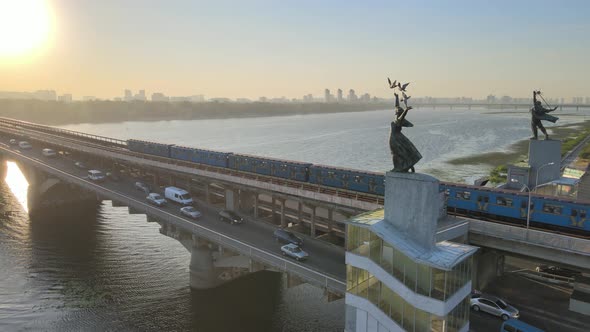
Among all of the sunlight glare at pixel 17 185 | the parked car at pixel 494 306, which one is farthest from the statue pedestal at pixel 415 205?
the sunlight glare at pixel 17 185

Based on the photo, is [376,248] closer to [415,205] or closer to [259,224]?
[415,205]

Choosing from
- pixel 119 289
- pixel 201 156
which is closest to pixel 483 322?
pixel 119 289

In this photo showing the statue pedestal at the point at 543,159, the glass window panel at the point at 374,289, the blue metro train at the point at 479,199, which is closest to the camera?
the glass window panel at the point at 374,289

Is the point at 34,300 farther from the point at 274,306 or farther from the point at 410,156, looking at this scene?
the point at 410,156

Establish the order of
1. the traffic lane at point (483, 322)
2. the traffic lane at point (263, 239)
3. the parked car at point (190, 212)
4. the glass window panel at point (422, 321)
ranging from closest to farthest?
the glass window panel at point (422, 321), the traffic lane at point (483, 322), the traffic lane at point (263, 239), the parked car at point (190, 212)

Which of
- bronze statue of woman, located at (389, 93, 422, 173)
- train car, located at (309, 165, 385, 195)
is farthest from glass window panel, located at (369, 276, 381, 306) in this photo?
train car, located at (309, 165, 385, 195)

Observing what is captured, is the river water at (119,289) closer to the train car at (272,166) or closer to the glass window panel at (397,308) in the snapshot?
the train car at (272,166)
